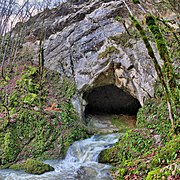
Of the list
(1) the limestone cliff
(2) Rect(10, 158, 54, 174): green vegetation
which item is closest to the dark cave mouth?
(1) the limestone cliff

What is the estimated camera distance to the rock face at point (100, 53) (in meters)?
11.5

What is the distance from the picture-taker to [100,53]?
13188mm

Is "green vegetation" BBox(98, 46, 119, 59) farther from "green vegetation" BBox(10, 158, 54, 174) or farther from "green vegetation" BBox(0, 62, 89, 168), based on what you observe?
"green vegetation" BBox(10, 158, 54, 174)

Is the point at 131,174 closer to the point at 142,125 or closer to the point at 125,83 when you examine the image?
the point at 142,125

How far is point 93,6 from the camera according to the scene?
51.9ft

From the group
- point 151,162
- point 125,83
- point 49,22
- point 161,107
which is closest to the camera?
point 151,162

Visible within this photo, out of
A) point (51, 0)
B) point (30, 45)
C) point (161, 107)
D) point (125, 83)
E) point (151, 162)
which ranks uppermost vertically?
point (51, 0)

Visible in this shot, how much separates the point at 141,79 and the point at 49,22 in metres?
12.1

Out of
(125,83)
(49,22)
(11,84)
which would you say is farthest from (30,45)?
(125,83)

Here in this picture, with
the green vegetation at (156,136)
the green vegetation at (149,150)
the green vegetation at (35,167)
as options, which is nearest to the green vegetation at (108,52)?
the green vegetation at (156,136)

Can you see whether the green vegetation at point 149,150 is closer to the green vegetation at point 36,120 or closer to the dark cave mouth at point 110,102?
the green vegetation at point 36,120

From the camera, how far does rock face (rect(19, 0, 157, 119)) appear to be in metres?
11.5

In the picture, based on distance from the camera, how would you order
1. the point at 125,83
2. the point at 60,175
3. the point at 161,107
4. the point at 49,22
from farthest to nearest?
the point at 49,22, the point at 125,83, the point at 161,107, the point at 60,175

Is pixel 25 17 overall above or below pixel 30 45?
above
